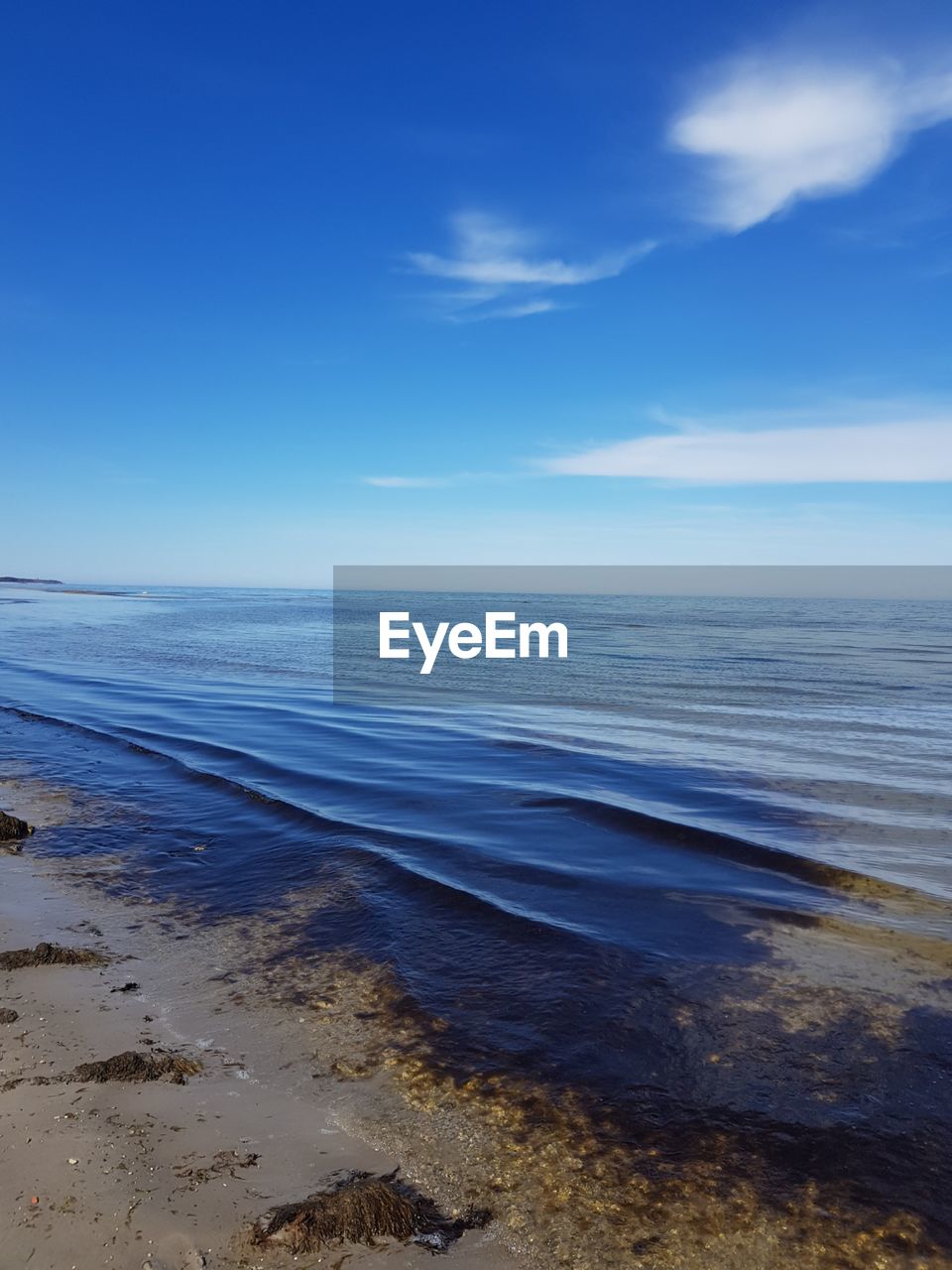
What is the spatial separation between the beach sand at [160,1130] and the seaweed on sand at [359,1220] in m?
0.07

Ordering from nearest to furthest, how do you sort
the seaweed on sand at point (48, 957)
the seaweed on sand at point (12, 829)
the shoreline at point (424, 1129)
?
the shoreline at point (424, 1129) < the seaweed on sand at point (48, 957) < the seaweed on sand at point (12, 829)

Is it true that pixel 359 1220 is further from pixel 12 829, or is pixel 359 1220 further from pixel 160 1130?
pixel 12 829

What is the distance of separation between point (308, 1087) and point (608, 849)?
624 centimetres

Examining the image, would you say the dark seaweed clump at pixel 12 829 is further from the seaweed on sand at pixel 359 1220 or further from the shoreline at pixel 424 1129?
the seaweed on sand at pixel 359 1220

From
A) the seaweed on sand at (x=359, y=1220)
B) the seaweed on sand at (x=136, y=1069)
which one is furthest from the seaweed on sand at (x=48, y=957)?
the seaweed on sand at (x=359, y=1220)

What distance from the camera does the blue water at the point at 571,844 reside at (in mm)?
6125

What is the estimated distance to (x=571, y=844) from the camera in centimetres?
1106

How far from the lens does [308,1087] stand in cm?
539

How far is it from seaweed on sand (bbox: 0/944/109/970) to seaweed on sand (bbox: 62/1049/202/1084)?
6.22 feet

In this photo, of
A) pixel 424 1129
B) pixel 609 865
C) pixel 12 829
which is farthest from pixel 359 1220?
pixel 12 829

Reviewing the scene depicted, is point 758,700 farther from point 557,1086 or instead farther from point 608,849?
point 557,1086

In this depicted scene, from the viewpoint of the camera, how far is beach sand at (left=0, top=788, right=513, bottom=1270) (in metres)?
3.85

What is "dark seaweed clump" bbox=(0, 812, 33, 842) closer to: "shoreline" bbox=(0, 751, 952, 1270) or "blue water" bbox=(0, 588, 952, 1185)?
"blue water" bbox=(0, 588, 952, 1185)

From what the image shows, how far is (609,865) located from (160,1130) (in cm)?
657
